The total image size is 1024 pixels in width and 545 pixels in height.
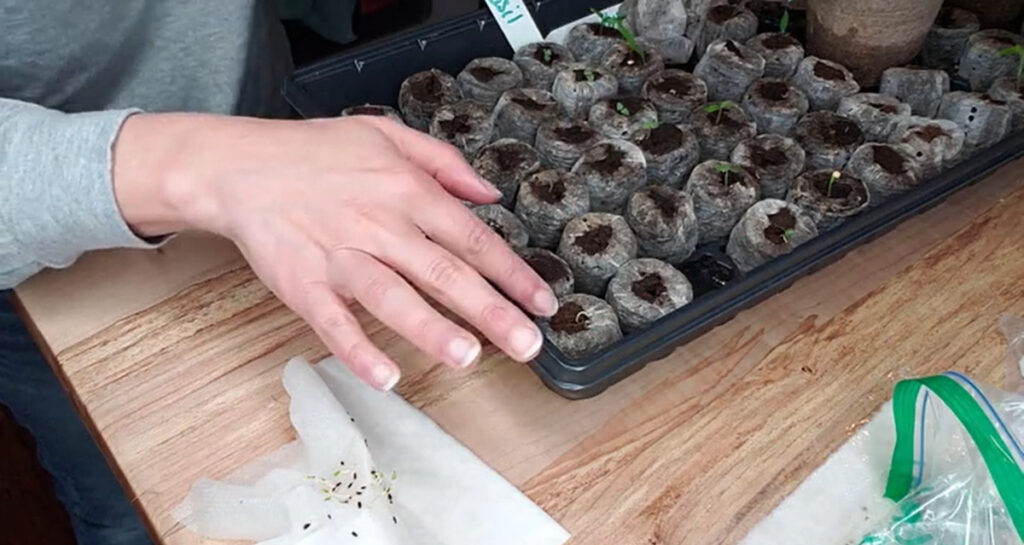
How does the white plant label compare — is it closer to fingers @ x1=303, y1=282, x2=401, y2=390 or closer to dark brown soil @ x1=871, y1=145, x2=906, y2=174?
dark brown soil @ x1=871, y1=145, x2=906, y2=174

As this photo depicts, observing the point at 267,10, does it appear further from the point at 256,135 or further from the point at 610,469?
the point at 610,469

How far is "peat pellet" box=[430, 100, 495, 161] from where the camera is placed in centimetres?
78

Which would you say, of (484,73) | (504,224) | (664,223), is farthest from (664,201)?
(484,73)

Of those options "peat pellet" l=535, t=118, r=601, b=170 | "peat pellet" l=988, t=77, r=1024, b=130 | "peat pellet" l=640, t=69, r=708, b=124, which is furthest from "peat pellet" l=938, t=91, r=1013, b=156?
"peat pellet" l=535, t=118, r=601, b=170

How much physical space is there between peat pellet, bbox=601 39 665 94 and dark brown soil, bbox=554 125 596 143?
0.32 ft

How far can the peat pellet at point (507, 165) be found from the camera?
752 mm

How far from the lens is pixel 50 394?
2.74 ft

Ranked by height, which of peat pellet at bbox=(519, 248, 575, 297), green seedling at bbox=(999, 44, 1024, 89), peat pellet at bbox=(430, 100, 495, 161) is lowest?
peat pellet at bbox=(519, 248, 575, 297)

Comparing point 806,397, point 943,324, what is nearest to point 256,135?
point 806,397

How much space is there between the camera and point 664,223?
0.71m

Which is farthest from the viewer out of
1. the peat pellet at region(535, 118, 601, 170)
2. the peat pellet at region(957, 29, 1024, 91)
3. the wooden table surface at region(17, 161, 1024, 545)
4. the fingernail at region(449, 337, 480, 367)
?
the peat pellet at region(957, 29, 1024, 91)

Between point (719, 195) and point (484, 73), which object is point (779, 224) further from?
point (484, 73)

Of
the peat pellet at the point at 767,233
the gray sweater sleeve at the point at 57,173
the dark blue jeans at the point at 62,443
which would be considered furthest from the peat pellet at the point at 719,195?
the dark blue jeans at the point at 62,443

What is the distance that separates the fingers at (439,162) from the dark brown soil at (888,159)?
0.38m
